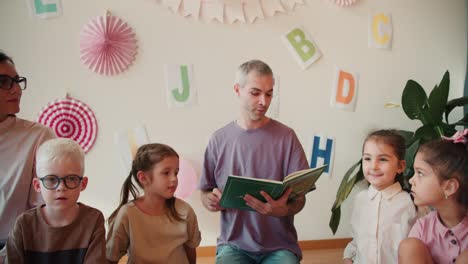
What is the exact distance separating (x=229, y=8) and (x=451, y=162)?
142 cm

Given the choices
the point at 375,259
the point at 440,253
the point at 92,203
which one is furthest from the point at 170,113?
the point at 440,253

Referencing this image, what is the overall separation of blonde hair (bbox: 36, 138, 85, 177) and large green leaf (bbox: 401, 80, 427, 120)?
67.0 inches

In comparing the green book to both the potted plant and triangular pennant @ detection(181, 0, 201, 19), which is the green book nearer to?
the potted plant

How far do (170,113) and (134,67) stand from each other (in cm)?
33

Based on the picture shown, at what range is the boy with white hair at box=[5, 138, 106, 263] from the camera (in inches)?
48.8

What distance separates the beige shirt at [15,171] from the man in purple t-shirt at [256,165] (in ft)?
2.22

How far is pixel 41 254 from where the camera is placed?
1.24 m

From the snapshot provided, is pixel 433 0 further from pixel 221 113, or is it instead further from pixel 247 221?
pixel 247 221

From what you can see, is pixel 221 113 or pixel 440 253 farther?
pixel 221 113

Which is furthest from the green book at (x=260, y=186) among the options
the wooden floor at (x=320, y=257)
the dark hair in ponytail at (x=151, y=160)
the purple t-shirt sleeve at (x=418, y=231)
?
the wooden floor at (x=320, y=257)

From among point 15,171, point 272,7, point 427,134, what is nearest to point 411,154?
point 427,134

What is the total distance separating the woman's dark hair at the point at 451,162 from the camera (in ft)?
4.53

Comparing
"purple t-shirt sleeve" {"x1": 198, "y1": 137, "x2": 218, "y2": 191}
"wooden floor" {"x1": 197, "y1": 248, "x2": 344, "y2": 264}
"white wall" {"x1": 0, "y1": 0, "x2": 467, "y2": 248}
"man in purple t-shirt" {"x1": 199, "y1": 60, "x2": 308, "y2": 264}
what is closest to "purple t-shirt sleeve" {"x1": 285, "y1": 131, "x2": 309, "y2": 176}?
"man in purple t-shirt" {"x1": 199, "y1": 60, "x2": 308, "y2": 264}

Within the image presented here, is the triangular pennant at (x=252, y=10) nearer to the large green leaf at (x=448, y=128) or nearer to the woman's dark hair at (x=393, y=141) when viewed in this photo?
the woman's dark hair at (x=393, y=141)
